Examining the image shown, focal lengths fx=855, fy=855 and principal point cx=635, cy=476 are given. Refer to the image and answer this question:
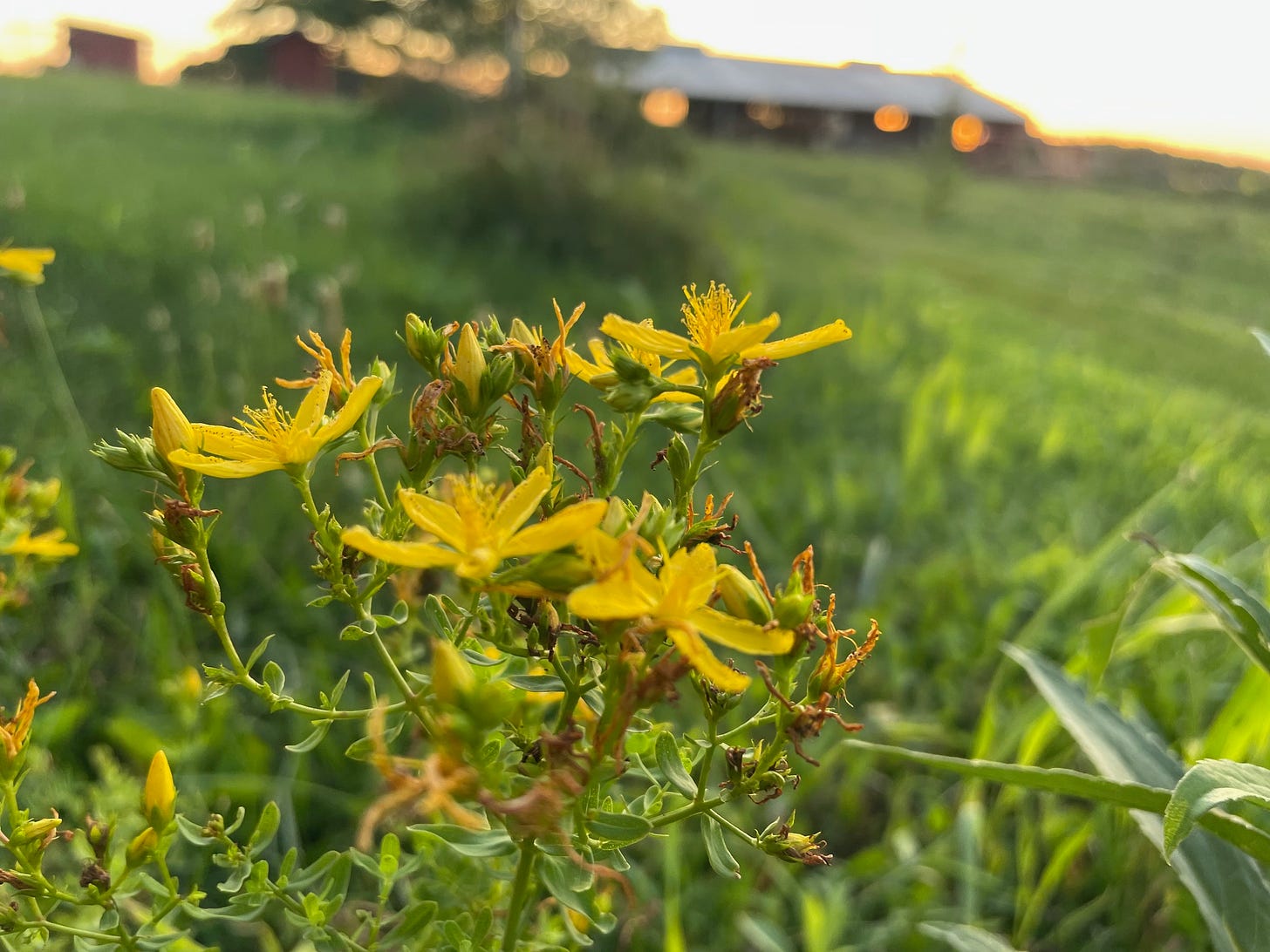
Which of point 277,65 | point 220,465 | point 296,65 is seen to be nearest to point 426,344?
point 220,465

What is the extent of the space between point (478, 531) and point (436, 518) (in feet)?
0.13

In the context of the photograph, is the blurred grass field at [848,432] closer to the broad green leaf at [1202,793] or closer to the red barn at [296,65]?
the broad green leaf at [1202,793]

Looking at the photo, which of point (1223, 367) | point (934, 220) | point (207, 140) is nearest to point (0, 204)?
point (207, 140)

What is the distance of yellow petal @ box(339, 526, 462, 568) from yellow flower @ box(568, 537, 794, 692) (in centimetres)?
10

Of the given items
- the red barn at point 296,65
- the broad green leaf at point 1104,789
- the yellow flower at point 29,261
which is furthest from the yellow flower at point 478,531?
the red barn at point 296,65

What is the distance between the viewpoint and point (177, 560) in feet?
2.44

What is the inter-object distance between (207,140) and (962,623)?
27.1 feet

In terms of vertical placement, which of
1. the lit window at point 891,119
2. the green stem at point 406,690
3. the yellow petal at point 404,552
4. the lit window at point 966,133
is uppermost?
the lit window at point 891,119

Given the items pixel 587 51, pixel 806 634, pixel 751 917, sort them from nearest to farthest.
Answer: pixel 806 634 → pixel 751 917 → pixel 587 51

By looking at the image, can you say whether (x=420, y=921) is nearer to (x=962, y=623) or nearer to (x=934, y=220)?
(x=962, y=623)

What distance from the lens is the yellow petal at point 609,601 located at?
547 millimetres

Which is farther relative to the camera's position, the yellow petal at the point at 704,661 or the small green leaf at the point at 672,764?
the small green leaf at the point at 672,764

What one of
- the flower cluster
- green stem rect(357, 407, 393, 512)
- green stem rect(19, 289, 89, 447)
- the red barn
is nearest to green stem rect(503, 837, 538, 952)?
the flower cluster

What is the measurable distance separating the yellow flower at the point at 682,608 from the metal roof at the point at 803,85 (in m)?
27.7
